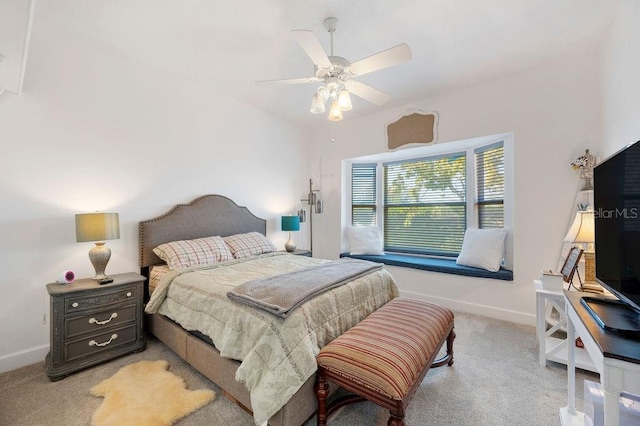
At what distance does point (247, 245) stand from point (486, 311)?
9.65 ft

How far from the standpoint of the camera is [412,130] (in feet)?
12.2

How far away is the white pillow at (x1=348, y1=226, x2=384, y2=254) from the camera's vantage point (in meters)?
4.30

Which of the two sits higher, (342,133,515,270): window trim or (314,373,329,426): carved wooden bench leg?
(342,133,515,270): window trim

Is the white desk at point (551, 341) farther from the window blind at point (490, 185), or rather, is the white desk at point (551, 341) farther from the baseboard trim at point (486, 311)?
the window blind at point (490, 185)

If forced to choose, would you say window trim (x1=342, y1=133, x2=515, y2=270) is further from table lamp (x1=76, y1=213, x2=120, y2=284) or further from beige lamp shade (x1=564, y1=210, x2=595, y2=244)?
table lamp (x1=76, y1=213, x2=120, y2=284)

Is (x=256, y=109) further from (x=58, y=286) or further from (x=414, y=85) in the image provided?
(x=58, y=286)

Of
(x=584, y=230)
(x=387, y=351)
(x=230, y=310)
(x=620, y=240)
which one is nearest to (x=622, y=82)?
(x=584, y=230)

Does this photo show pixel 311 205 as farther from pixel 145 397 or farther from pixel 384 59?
pixel 145 397

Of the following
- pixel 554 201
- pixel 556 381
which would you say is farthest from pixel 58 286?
pixel 554 201

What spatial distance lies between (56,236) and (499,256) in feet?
14.7

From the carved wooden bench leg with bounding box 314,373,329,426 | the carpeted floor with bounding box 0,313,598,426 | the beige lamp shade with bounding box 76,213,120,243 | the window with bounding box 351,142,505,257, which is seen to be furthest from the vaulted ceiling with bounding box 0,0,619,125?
the carved wooden bench leg with bounding box 314,373,329,426

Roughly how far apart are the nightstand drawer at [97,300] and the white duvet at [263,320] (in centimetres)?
21

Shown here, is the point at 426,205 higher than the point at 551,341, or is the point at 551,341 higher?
the point at 426,205

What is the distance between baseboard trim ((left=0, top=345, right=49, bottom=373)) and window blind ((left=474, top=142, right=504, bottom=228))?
483 cm
